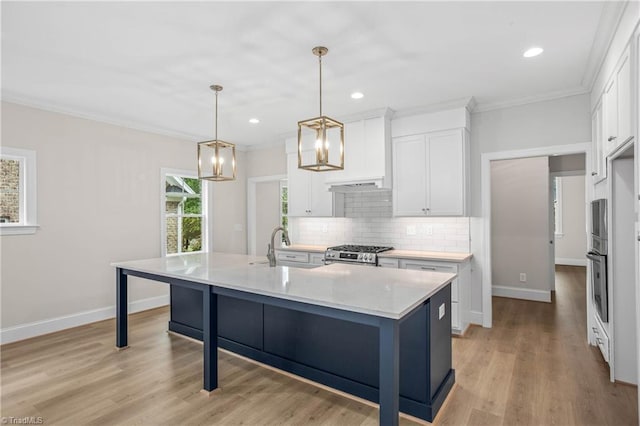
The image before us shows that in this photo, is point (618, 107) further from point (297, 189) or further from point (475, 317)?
point (297, 189)

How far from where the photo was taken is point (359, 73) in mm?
3277

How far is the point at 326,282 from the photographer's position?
2.42 metres

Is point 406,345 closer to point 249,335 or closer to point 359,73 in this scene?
point 249,335

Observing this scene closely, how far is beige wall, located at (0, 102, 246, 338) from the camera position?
3844 mm

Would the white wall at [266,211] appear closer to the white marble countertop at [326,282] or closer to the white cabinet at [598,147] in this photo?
the white marble countertop at [326,282]

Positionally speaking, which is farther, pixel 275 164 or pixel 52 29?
pixel 275 164

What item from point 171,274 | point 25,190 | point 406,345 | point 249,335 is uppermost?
point 25,190

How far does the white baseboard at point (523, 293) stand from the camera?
5340mm

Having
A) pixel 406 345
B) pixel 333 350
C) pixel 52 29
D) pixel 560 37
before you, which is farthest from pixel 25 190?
pixel 560 37

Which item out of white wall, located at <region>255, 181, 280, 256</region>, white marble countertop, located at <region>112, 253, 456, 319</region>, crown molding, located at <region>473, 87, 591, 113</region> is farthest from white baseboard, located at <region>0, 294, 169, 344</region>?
crown molding, located at <region>473, 87, 591, 113</region>

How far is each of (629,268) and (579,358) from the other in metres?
1.12

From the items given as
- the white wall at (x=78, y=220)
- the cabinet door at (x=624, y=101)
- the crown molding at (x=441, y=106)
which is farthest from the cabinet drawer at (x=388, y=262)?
the white wall at (x=78, y=220)

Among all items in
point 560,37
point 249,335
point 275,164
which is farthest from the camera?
point 275,164

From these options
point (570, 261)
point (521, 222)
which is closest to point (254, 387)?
point (521, 222)
